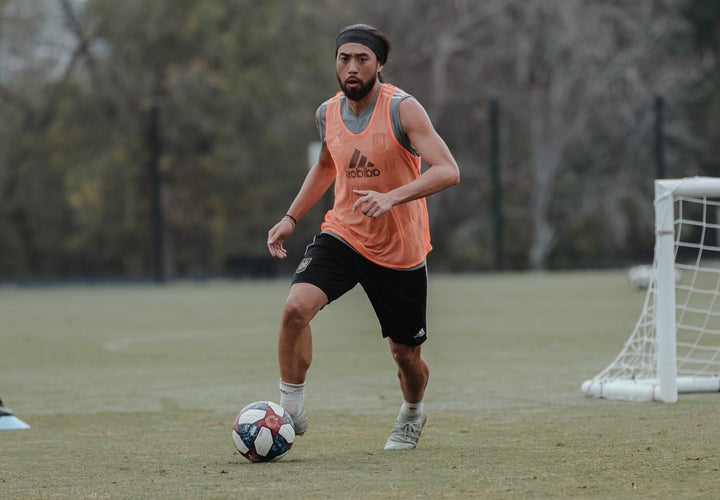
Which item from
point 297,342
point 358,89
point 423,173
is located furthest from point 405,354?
point 358,89

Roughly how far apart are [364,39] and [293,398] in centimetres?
182

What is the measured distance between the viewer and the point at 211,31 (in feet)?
124

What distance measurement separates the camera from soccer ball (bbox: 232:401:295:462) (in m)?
5.90

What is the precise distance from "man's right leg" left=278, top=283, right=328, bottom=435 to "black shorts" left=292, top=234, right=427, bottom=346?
15 cm

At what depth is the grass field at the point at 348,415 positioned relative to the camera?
17.3 feet

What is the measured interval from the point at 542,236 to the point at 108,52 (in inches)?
556

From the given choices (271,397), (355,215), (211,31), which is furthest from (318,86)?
(355,215)

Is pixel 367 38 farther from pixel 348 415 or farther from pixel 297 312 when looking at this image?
pixel 348 415

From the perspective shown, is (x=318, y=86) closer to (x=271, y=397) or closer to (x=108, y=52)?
(x=108, y=52)

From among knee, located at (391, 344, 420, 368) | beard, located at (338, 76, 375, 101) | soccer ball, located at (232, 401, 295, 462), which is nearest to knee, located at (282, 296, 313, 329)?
soccer ball, located at (232, 401, 295, 462)

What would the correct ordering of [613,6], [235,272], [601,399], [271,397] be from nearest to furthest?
[601,399]
[271,397]
[235,272]
[613,6]

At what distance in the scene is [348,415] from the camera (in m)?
7.91

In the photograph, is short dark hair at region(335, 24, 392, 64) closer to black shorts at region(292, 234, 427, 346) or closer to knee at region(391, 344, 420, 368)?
black shorts at region(292, 234, 427, 346)

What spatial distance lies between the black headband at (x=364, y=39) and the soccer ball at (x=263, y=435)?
1.86 meters
